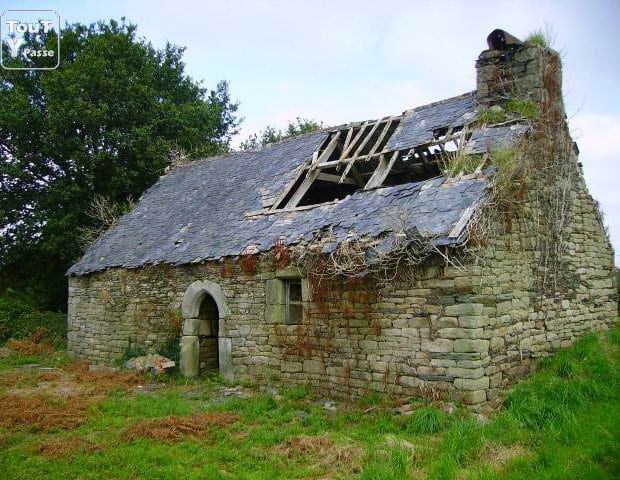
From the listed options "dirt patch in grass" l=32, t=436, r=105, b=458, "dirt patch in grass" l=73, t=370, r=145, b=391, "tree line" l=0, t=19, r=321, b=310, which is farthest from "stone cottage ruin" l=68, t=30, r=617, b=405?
"tree line" l=0, t=19, r=321, b=310

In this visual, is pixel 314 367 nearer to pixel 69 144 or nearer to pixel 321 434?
pixel 321 434

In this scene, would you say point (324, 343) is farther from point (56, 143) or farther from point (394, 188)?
point (56, 143)

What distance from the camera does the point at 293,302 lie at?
1012cm

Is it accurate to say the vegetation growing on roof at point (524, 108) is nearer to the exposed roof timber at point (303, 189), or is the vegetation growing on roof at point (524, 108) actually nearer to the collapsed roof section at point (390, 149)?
the collapsed roof section at point (390, 149)

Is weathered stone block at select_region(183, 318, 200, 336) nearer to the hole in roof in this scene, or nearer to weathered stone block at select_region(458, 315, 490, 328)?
the hole in roof

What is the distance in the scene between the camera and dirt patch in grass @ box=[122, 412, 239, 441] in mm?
7226

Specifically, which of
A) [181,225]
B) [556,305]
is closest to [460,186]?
[556,305]

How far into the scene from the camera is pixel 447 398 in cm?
763

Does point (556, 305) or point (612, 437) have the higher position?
point (556, 305)

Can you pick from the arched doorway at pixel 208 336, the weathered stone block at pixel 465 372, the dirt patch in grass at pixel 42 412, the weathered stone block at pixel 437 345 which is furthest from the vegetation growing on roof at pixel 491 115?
the dirt patch in grass at pixel 42 412

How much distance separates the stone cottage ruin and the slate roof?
51 millimetres

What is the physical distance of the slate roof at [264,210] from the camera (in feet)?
28.2

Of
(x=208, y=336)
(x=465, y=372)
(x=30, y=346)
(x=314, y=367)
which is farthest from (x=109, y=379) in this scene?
(x=465, y=372)

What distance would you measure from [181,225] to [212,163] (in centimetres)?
374
